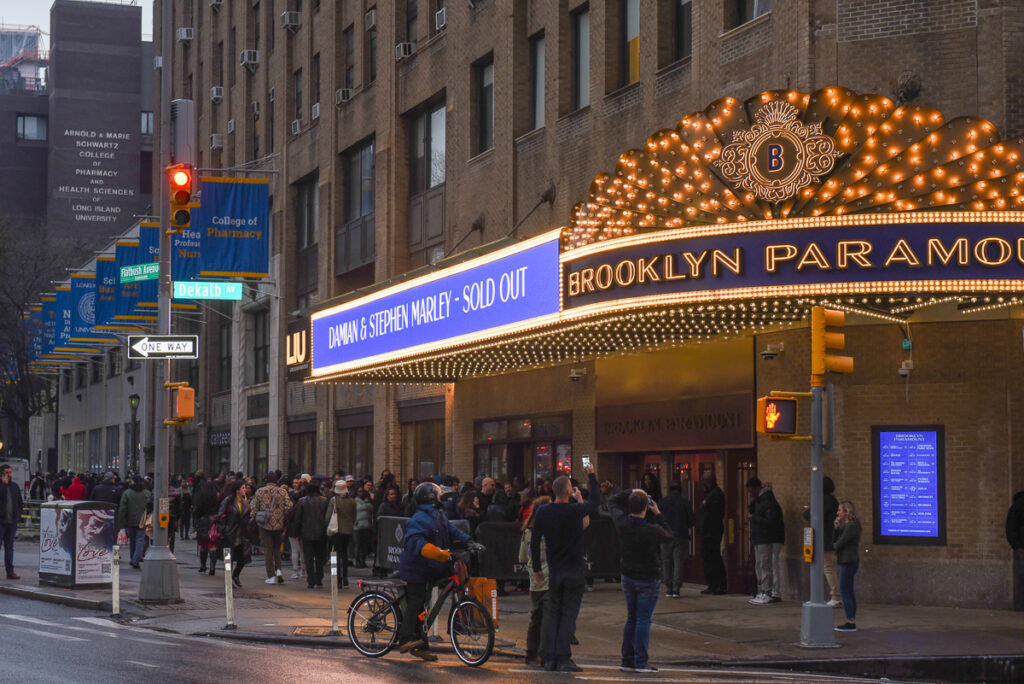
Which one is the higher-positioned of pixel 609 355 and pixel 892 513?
pixel 609 355

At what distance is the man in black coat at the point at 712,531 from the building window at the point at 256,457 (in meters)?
25.7

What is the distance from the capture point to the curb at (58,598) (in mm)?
20422

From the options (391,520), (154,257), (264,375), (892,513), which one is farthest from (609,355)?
(264,375)

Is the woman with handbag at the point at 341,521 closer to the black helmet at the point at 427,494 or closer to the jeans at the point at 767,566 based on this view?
the jeans at the point at 767,566

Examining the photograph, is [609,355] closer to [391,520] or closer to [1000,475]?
[391,520]

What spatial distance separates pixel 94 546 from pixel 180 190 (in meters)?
6.83

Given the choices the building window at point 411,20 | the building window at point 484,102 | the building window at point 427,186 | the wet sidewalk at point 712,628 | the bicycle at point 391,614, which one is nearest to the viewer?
the bicycle at point 391,614

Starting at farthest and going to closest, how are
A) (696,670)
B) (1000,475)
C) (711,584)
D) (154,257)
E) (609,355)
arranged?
(154,257) → (609,355) → (711,584) → (1000,475) → (696,670)

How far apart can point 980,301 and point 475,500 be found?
357 inches

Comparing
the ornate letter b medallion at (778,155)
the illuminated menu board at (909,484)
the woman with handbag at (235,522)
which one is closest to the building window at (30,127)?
the woman with handbag at (235,522)

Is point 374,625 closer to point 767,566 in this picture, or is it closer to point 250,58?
point 767,566

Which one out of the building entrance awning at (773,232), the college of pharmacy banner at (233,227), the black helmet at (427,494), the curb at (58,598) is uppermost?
the college of pharmacy banner at (233,227)

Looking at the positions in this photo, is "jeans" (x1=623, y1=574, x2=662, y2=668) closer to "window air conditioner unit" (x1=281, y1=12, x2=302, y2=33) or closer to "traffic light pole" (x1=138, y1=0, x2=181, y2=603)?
"traffic light pole" (x1=138, y1=0, x2=181, y2=603)

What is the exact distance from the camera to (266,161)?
148 feet
